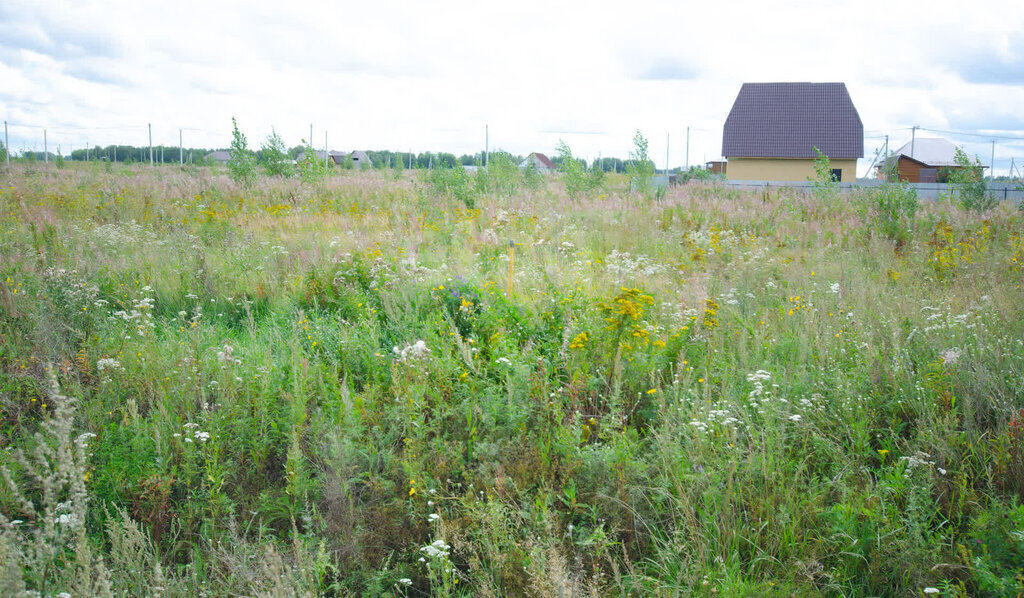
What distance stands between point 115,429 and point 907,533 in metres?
4.21

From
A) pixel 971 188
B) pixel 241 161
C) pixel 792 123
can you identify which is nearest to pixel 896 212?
pixel 971 188

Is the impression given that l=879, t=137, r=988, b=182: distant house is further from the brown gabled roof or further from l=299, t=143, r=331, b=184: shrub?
l=299, t=143, r=331, b=184: shrub

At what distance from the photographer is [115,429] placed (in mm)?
3584

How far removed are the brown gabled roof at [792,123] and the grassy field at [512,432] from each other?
99.1 ft

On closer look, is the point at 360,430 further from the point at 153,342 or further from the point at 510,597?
the point at 153,342

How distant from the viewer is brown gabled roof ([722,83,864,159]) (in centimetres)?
3400

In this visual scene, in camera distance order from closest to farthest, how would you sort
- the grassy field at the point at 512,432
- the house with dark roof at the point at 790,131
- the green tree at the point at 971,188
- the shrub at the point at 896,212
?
the grassy field at the point at 512,432
the shrub at the point at 896,212
the green tree at the point at 971,188
the house with dark roof at the point at 790,131

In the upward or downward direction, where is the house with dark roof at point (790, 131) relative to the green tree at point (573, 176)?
upward

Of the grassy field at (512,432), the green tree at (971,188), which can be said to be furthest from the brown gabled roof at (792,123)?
the grassy field at (512,432)

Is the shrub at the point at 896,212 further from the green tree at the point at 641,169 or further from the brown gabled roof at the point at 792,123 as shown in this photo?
the brown gabled roof at the point at 792,123

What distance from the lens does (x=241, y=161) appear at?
17.7m

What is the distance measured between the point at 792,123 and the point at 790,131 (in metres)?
0.66

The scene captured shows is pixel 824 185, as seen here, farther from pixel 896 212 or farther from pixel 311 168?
pixel 311 168

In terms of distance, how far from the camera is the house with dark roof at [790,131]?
33.9 metres
